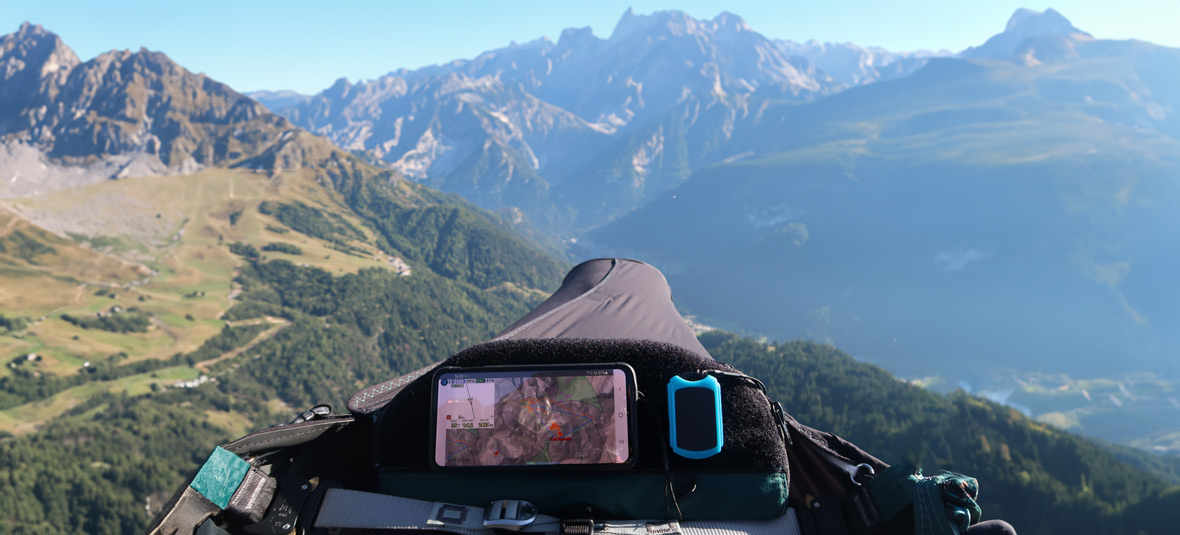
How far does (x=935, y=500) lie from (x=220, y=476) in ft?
10.7

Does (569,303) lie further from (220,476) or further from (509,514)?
(220,476)

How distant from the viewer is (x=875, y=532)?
2688mm

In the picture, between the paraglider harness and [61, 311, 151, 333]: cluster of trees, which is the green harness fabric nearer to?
the paraglider harness

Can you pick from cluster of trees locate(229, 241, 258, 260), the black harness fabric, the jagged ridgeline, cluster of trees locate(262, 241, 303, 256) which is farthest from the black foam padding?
cluster of trees locate(262, 241, 303, 256)

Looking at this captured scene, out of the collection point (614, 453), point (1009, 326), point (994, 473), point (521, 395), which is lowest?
point (1009, 326)

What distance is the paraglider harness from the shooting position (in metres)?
2.58

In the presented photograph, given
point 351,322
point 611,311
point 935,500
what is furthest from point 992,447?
point 351,322

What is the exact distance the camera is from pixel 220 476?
2.56 metres

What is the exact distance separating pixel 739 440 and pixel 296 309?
171 m

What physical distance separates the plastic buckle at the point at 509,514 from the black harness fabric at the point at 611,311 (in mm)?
1670

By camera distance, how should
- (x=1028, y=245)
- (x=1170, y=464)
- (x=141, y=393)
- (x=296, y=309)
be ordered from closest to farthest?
(x=1170, y=464) < (x=141, y=393) < (x=296, y=309) < (x=1028, y=245)

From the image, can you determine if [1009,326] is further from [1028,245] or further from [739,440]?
[739,440]

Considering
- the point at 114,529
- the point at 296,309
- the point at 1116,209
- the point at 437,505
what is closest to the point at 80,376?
the point at 296,309

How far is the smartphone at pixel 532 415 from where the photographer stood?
277cm
